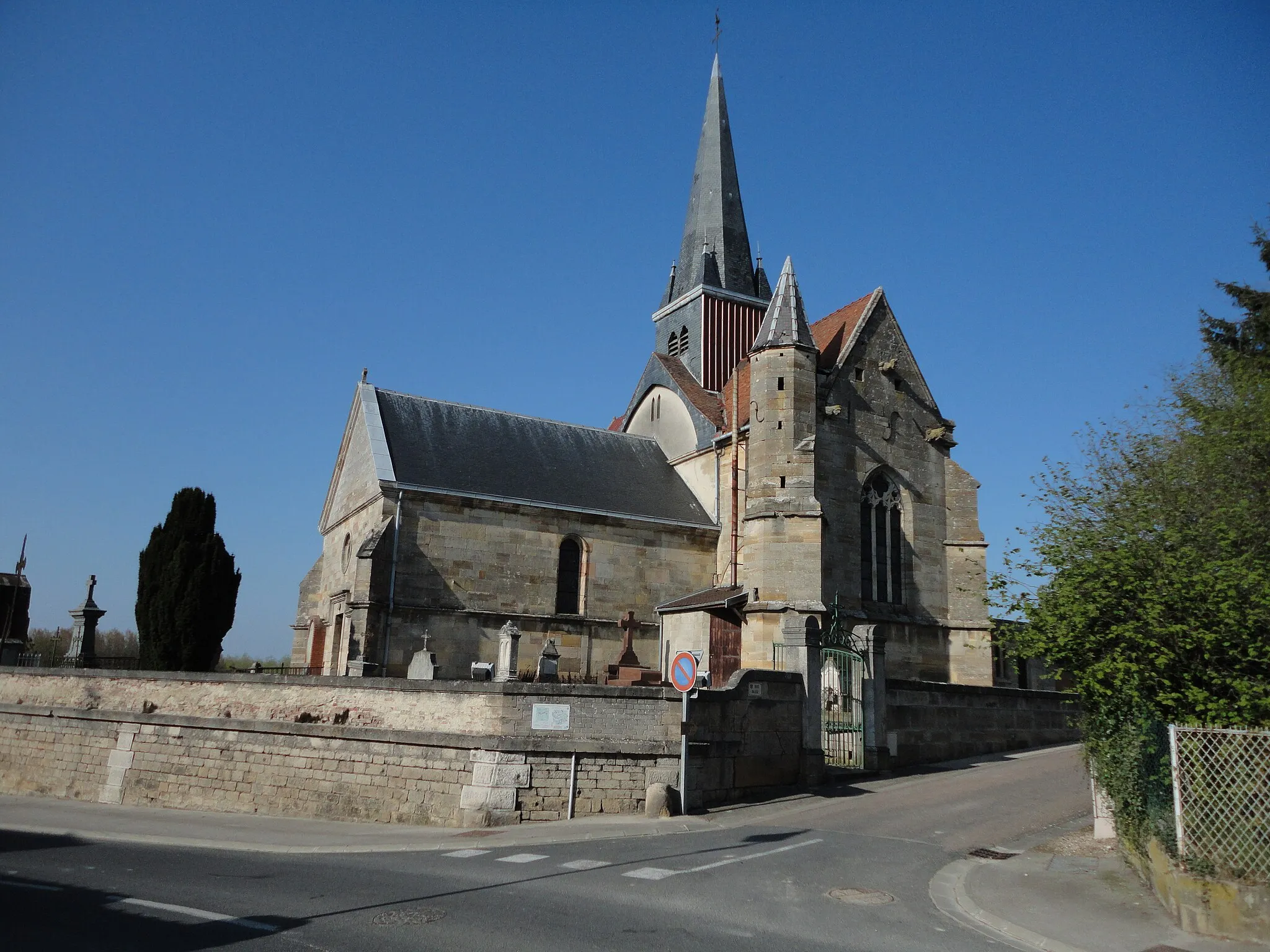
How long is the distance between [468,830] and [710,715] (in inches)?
155

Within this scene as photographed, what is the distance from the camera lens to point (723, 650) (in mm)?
21688

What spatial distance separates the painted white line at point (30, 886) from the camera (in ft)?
29.8

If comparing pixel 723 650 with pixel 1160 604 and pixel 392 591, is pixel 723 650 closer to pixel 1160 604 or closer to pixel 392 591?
pixel 392 591

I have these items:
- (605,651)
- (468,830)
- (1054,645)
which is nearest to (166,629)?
(605,651)

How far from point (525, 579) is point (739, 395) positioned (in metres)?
8.61

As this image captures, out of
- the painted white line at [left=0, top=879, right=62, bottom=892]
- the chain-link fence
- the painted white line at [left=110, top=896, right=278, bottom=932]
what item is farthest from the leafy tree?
Answer: the painted white line at [left=0, top=879, right=62, bottom=892]

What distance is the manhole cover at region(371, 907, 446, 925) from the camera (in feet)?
24.0

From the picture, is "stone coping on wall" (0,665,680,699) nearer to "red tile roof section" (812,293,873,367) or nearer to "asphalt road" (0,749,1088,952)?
"asphalt road" (0,749,1088,952)

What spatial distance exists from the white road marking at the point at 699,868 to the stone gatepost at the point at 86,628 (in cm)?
1860

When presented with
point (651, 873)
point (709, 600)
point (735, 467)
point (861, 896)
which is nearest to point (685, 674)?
point (651, 873)

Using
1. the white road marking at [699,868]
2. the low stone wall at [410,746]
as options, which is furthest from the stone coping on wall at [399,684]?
the white road marking at [699,868]

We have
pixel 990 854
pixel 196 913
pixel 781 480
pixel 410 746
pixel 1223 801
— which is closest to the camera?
pixel 1223 801

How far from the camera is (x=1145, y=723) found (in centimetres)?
877

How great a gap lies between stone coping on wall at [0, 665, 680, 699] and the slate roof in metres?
6.20
